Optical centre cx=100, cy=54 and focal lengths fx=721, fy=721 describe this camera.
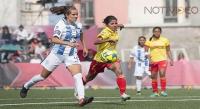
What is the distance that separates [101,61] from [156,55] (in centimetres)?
440

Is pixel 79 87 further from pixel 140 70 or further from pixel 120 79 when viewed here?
pixel 140 70

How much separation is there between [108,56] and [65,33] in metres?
1.60

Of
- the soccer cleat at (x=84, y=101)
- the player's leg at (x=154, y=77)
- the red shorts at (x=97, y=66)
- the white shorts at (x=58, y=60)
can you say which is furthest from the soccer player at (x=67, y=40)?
the player's leg at (x=154, y=77)

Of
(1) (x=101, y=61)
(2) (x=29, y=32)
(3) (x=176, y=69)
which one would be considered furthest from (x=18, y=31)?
(1) (x=101, y=61)

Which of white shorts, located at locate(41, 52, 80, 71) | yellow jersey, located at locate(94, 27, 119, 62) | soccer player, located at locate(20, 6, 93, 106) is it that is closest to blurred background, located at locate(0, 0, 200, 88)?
yellow jersey, located at locate(94, 27, 119, 62)

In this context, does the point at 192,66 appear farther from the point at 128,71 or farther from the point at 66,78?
the point at 66,78

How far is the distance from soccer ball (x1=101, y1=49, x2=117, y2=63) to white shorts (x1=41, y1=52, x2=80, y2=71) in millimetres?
1287

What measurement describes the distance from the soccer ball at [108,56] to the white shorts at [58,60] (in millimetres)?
1287

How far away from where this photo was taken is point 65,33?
13.6m

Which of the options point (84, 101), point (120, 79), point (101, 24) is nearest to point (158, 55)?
point (120, 79)

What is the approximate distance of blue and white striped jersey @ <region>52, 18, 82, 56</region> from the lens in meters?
13.5

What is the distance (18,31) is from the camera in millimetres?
33969

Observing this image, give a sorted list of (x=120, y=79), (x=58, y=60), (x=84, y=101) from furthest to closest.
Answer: (x=120, y=79) → (x=58, y=60) → (x=84, y=101)

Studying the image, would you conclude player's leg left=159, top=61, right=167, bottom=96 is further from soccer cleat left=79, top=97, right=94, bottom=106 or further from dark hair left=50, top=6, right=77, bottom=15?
soccer cleat left=79, top=97, right=94, bottom=106
